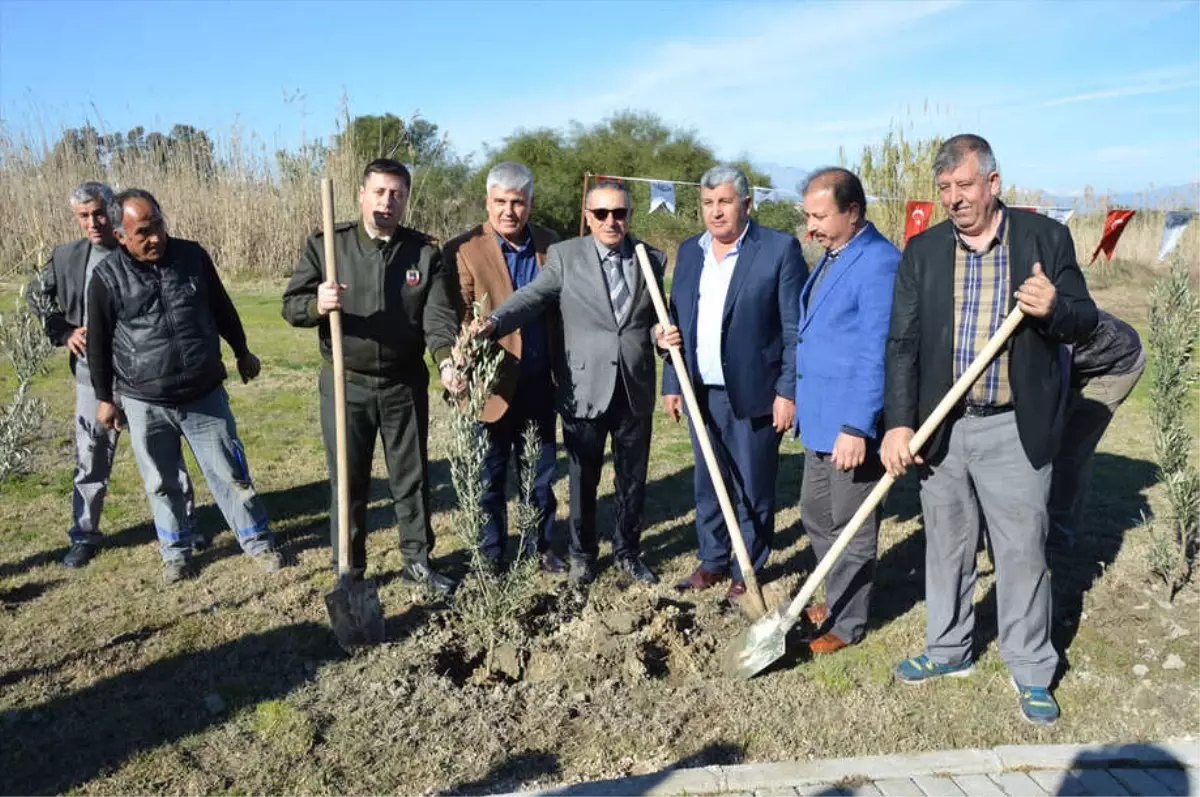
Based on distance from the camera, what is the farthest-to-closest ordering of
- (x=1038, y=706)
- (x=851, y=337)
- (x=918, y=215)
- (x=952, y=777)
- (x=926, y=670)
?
(x=918, y=215) < (x=926, y=670) < (x=851, y=337) < (x=1038, y=706) < (x=952, y=777)

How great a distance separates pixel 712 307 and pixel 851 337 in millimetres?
886

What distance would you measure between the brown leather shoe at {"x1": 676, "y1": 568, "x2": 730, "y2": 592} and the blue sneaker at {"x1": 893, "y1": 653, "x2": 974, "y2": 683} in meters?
1.28

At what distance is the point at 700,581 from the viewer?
5.04 meters

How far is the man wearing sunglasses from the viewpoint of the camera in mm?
4488

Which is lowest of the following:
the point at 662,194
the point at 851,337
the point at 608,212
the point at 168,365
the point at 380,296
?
the point at 168,365

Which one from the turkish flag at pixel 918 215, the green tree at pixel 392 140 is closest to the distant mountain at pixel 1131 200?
the turkish flag at pixel 918 215

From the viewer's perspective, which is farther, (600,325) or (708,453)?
(600,325)

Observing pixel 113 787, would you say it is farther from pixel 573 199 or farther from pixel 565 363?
pixel 573 199

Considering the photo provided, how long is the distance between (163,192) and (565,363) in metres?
16.2

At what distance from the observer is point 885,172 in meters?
17.8

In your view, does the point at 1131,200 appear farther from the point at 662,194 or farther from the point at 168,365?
the point at 168,365

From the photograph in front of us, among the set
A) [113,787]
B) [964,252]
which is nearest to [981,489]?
[964,252]

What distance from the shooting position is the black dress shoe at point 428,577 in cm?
476

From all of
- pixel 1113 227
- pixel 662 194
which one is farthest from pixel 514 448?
pixel 662 194
